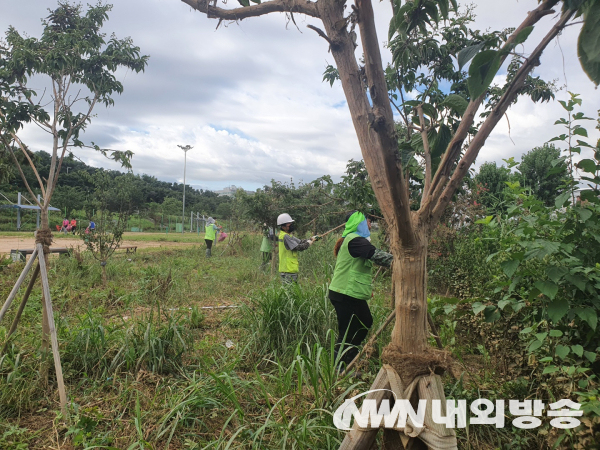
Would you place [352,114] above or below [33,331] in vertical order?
above

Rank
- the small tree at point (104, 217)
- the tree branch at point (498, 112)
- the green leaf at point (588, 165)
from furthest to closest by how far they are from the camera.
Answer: the small tree at point (104, 217), the green leaf at point (588, 165), the tree branch at point (498, 112)

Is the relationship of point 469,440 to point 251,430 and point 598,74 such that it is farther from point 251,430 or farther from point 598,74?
point 598,74

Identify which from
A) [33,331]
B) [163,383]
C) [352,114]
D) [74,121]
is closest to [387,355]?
[352,114]

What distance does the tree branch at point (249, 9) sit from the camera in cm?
155

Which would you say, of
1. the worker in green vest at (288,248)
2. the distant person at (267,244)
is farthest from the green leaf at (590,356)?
the distant person at (267,244)

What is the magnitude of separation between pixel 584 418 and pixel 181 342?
3022 millimetres

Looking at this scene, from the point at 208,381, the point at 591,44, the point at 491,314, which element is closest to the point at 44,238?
the point at 208,381

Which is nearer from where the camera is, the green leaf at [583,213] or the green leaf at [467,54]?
the green leaf at [467,54]

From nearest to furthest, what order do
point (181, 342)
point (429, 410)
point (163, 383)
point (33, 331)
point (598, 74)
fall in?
point (598, 74) < point (429, 410) < point (163, 383) < point (181, 342) < point (33, 331)

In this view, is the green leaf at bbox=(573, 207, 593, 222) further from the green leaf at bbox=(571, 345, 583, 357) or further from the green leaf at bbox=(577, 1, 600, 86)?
the green leaf at bbox=(577, 1, 600, 86)

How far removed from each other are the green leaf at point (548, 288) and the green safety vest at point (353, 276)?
4.90 ft

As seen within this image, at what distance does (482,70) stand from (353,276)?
7.95ft

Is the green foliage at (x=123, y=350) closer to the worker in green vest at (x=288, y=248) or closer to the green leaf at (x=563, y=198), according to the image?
the worker in green vest at (x=288, y=248)

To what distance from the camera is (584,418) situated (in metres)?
1.79
